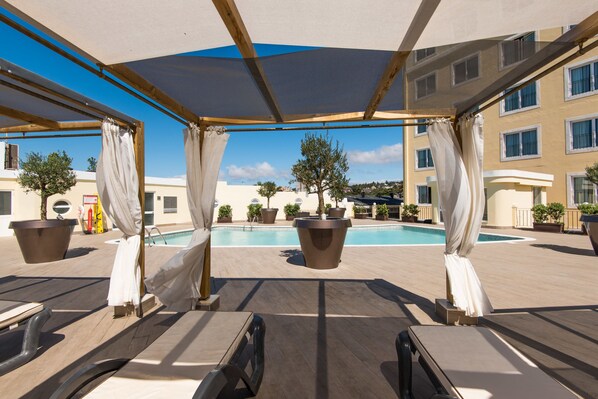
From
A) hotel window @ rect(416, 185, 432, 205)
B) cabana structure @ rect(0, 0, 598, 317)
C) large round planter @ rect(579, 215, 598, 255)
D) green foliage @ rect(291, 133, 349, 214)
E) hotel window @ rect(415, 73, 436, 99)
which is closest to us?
cabana structure @ rect(0, 0, 598, 317)

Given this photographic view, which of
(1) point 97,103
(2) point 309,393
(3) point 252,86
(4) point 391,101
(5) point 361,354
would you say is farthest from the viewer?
(4) point 391,101

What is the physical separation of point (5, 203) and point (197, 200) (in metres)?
13.3

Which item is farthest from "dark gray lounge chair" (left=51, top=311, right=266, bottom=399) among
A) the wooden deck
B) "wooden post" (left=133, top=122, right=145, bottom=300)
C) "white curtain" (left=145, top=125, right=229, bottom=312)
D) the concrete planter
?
the concrete planter

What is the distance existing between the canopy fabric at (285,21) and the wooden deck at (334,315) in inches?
96.1

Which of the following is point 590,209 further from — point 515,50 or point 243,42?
point 243,42

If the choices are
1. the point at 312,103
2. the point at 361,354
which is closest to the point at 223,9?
the point at 312,103

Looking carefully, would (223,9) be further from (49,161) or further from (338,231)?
(49,161)

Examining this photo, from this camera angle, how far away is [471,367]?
1.67 meters

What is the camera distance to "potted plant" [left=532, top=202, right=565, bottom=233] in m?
11.0

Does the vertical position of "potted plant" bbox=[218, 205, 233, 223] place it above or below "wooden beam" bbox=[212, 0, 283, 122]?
below

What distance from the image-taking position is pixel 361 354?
7.88ft

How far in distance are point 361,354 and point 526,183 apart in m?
14.5

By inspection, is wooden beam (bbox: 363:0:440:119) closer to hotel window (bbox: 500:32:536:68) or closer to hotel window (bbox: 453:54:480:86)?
hotel window (bbox: 453:54:480:86)

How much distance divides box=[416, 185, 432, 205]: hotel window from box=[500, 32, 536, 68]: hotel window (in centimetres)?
1718
